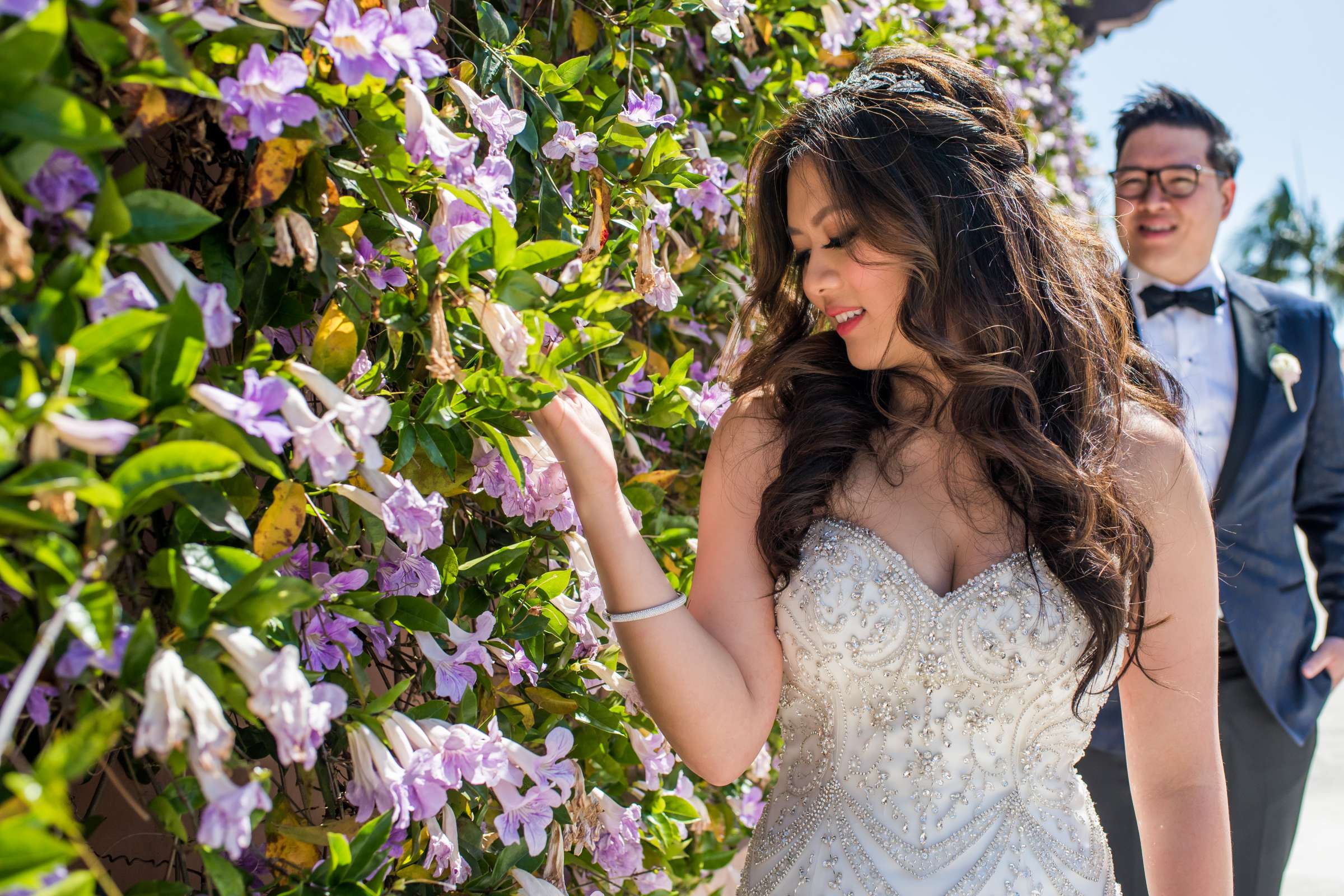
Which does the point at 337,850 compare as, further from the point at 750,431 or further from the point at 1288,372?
the point at 1288,372

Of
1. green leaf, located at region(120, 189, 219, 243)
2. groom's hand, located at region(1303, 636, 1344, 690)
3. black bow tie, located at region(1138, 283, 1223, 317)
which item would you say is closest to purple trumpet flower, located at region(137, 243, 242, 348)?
green leaf, located at region(120, 189, 219, 243)

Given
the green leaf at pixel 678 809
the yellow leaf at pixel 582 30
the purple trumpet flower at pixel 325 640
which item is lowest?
the green leaf at pixel 678 809

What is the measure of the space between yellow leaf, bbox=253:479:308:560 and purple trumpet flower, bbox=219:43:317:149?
Result: 10.1 inches

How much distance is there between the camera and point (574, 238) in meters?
1.28

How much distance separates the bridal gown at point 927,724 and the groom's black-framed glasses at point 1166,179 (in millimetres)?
1564

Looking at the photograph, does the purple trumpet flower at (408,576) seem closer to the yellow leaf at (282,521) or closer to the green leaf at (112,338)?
the yellow leaf at (282,521)

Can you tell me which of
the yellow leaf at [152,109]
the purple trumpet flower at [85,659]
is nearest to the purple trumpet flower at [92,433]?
the purple trumpet flower at [85,659]

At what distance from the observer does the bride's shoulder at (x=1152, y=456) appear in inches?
60.8

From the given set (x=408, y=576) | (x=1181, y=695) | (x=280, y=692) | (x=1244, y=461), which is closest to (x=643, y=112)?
(x=408, y=576)

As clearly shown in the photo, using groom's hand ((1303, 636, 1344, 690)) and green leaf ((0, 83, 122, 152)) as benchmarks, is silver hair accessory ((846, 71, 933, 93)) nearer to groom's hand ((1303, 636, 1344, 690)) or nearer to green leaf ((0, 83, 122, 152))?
green leaf ((0, 83, 122, 152))

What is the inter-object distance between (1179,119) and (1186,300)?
0.44 metres

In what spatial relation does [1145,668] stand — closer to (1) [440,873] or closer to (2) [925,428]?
(2) [925,428]

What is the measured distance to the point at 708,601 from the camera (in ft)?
4.69

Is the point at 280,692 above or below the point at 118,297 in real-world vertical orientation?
below
